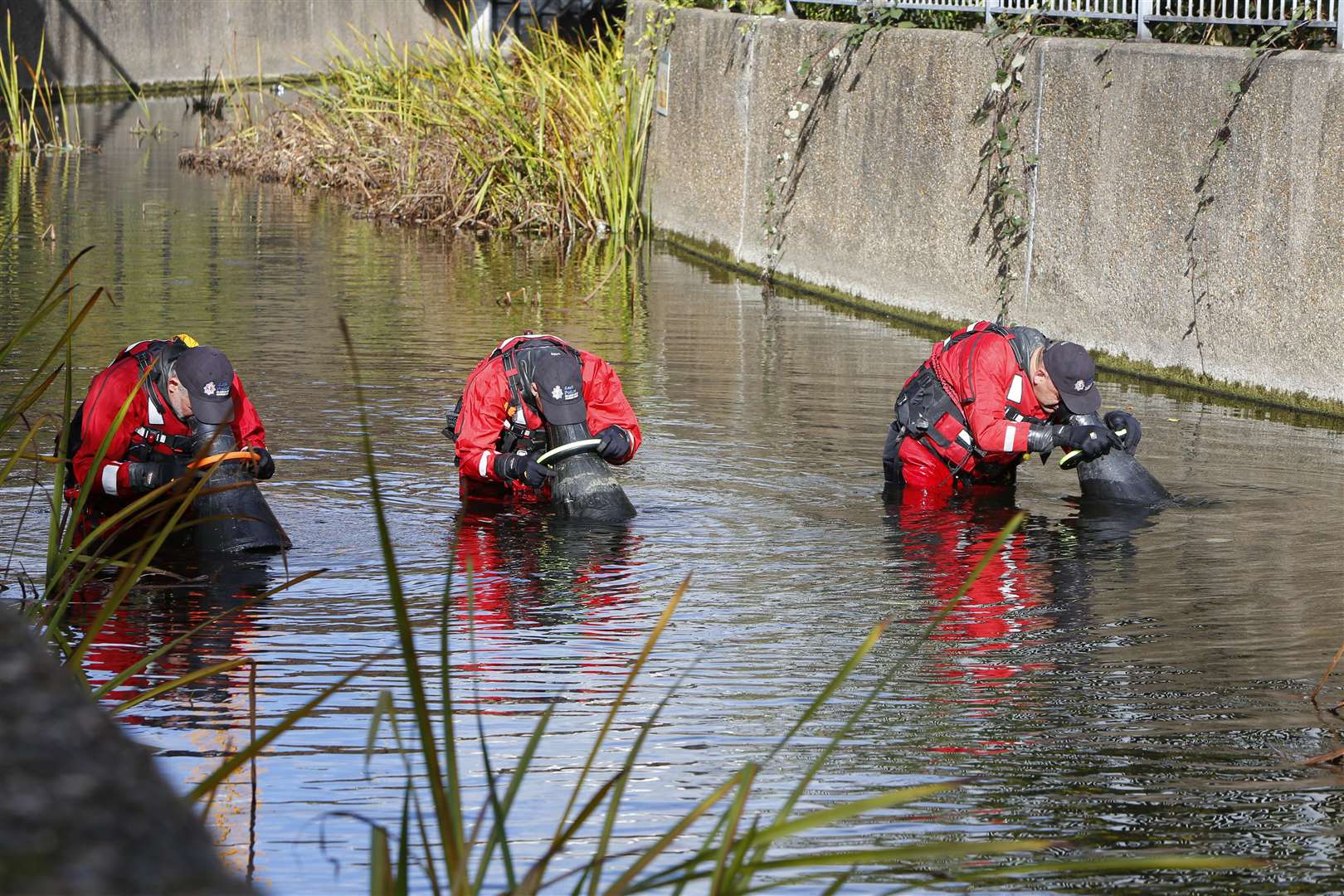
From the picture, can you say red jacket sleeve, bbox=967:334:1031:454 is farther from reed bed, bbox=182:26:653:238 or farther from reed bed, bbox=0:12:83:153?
reed bed, bbox=0:12:83:153

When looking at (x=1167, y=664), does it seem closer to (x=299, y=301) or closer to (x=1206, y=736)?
(x=1206, y=736)

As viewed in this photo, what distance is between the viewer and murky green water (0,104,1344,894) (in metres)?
4.47

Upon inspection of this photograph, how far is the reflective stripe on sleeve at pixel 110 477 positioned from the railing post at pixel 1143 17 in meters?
6.85

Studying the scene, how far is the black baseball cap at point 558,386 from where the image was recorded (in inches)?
300

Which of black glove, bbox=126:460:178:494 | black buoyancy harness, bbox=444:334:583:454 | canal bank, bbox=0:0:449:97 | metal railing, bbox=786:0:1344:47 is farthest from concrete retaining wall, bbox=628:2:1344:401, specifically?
canal bank, bbox=0:0:449:97

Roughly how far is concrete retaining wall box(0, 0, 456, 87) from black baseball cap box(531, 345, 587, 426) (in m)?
23.6

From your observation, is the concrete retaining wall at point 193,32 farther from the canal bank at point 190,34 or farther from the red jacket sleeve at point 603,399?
the red jacket sleeve at point 603,399

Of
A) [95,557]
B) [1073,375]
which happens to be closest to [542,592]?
[1073,375]

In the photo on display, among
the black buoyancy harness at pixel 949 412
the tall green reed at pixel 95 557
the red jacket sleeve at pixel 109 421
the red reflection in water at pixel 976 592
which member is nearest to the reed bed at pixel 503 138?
the black buoyancy harness at pixel 949 412

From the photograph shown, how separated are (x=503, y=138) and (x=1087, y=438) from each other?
10.2 m

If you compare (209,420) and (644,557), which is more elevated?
(209,420)

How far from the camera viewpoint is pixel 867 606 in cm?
673

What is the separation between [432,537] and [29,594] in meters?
1.76

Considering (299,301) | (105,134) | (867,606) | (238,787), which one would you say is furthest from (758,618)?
(105,134)
